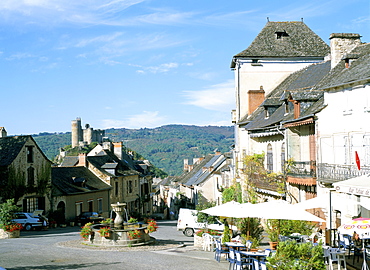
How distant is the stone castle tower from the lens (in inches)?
5782

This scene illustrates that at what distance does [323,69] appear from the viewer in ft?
99.6

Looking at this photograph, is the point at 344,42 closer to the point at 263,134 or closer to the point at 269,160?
the point at 263,134

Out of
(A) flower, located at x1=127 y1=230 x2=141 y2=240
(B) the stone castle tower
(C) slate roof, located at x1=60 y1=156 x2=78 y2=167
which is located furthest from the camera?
(B) the stone castle tower

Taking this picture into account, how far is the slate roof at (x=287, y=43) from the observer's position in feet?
123

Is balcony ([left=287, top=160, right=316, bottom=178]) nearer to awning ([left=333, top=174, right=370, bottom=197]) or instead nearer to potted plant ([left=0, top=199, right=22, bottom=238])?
awning ([left=333, top=174, right=370, bottom=197])

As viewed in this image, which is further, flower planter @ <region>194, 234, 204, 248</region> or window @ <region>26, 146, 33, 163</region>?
window @ <region>26, 146, 33, 163</region>

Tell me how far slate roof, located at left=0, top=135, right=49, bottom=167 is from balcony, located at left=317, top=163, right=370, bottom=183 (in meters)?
26.1

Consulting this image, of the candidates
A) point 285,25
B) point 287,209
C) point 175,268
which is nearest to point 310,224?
point 287,209

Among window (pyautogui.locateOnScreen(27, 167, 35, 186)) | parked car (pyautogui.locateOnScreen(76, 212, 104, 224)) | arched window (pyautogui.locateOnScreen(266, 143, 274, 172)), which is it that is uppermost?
arched window (pyautogui.locateOnScreen(266, 143, 274, 172))

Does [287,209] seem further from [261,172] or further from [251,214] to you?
[261,172]

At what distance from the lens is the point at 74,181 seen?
154ft

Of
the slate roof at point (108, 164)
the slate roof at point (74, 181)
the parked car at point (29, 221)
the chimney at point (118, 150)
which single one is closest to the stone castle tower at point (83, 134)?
the chimney at point (118, 150)

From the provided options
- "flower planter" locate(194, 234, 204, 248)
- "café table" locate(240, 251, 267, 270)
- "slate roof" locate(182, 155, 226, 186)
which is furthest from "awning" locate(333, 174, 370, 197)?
"slate roof" locate(182, 155, 226, 186)

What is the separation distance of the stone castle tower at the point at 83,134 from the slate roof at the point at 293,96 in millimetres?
115180
